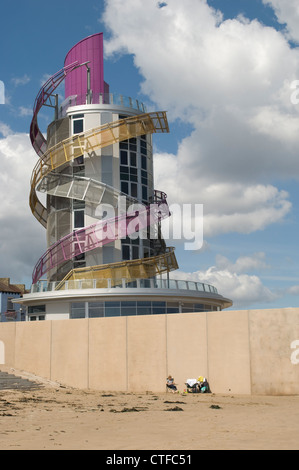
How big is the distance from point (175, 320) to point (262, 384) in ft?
15.6

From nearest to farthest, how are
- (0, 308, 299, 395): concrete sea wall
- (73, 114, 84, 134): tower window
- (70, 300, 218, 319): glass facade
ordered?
(0, 308, 299, 395): concrete sea wall, (70, 300, 218, 319): glass facade, (73, 114, 84, 134): tower window

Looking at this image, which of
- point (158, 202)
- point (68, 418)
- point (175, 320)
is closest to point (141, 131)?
point (158, 202)

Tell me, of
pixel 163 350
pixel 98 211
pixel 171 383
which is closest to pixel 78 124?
pixel 98 211

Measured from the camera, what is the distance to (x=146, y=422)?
1532cm

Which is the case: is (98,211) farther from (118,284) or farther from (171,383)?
(171,383)

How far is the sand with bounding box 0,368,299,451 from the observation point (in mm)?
11758

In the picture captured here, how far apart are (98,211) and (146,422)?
27.6 metres

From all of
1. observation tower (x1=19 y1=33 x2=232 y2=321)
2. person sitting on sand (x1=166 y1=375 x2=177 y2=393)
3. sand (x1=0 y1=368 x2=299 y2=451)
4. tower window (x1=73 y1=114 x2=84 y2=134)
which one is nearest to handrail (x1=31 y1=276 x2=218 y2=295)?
observation tower (x1=19 y1=33 x2=232 y2=321)

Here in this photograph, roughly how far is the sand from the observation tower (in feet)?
46.5

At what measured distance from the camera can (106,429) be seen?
1405 cm

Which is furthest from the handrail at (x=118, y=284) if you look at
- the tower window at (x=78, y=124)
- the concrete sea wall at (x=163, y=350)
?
the tower window at (x=78, y=124)

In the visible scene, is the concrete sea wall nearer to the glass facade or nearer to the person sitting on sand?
the person sitting on sand

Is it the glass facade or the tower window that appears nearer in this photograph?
the glass facade

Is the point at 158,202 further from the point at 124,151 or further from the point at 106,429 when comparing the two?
the point at 106,429
